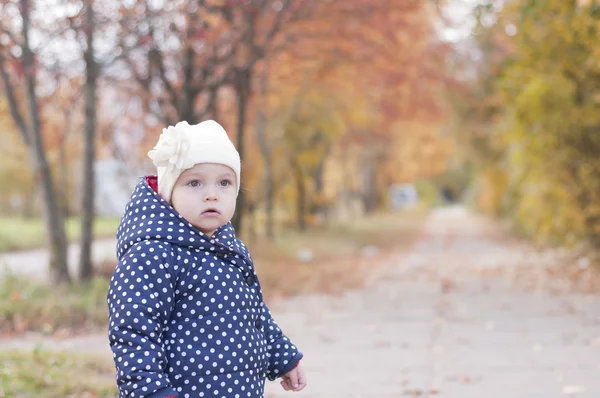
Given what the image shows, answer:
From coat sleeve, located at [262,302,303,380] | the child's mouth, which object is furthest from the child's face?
coat sleeve, located at [262,302,303,380]

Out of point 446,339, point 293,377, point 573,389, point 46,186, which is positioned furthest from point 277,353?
point 46,186

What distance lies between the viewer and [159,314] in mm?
2619

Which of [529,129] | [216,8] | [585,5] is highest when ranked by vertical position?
[216,8]

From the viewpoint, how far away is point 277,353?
3064mm

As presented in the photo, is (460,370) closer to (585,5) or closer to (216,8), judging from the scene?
(585,5)

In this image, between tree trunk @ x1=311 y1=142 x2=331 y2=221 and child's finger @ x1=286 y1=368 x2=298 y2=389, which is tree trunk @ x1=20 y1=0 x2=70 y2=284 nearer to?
child's finger @ x1=286 y1=368 x2=298 y2=389

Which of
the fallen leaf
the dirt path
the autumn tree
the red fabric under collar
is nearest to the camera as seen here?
the red fabric under collar

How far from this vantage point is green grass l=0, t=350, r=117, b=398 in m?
5.05

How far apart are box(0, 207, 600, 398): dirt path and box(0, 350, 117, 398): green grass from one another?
3.63ft

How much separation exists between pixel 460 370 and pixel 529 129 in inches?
306

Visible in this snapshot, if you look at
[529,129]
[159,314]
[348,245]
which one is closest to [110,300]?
[159,314]

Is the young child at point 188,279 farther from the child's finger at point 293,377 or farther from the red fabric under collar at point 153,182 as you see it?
the child's finger at point 293,377

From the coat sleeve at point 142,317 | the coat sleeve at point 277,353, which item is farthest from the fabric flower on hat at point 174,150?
the coat sleeve at point 277,353

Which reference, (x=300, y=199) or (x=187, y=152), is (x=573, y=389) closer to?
(x=187, y=152)
